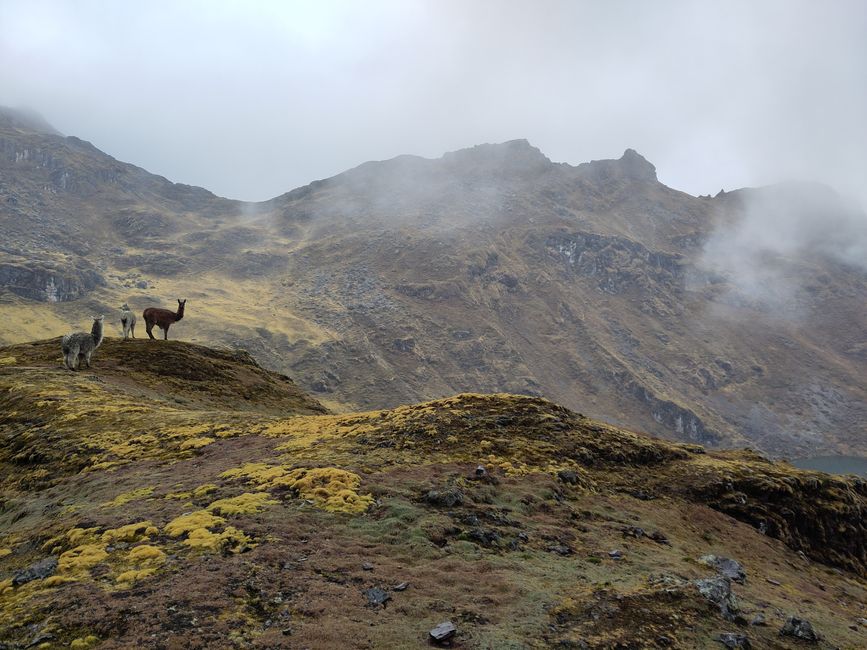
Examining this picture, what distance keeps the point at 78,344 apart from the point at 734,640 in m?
46.9

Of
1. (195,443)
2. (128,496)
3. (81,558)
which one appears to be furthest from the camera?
(195,443)

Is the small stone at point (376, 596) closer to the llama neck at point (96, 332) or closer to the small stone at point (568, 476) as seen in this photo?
the small stone at point (568, 476)

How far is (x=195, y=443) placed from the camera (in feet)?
96.7

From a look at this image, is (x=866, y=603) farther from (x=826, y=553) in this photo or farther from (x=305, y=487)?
(x=305, y=487)

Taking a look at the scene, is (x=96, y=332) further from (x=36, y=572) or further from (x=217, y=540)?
(x=217, y=540)

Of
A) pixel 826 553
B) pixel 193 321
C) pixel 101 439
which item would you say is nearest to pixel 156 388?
pixel 101 439

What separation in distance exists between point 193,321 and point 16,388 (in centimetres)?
14648

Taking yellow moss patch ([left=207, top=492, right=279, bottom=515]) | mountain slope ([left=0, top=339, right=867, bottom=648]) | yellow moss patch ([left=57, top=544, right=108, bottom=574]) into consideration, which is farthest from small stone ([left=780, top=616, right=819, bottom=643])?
yellow moss patch ([left=57, top=544, right=108, bottom=574])

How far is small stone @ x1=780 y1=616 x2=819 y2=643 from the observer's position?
15055mm

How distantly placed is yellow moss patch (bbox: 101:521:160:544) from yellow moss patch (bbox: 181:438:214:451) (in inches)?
469

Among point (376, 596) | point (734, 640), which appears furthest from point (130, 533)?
point (734, 640)

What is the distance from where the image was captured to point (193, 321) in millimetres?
174375

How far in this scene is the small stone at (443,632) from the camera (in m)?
12.3

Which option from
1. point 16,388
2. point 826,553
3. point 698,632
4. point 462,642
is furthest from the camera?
point 16,388
